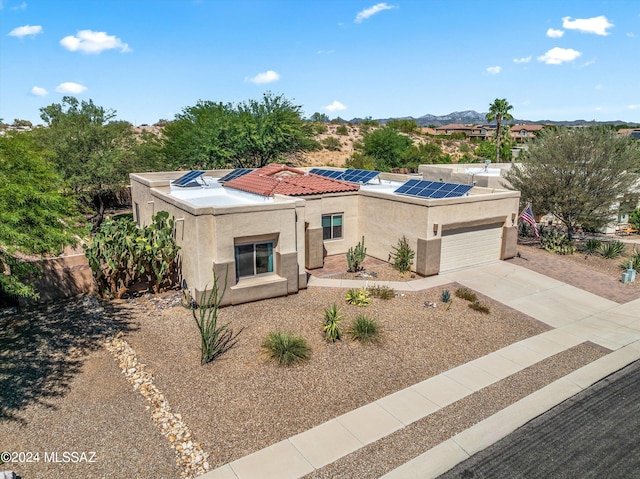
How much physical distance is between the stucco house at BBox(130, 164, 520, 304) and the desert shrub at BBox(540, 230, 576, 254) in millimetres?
3827

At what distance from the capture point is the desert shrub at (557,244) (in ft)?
81.1

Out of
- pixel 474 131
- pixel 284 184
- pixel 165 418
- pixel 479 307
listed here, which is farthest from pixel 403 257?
pixel 474 131

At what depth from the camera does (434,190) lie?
21859mm

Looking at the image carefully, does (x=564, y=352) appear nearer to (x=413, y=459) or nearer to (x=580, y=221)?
(x=413, y=459)

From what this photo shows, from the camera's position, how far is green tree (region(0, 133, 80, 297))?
406 inches

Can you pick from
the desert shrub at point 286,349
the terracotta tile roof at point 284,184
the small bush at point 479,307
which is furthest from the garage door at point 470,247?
the desert shrub at point 286,349

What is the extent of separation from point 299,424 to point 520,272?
48.6 ft

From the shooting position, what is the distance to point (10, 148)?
1160 cm

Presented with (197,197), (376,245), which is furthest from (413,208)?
(197,197)

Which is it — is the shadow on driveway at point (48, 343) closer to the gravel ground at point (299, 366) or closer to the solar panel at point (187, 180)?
the gravel ground at point (299, 366)

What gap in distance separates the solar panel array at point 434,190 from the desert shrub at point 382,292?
5859 millimetres

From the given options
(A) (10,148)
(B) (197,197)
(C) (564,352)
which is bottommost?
(C) (564,352)

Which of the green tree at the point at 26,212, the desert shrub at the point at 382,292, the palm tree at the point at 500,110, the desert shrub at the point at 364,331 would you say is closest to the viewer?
the green tree at the point at 26,212

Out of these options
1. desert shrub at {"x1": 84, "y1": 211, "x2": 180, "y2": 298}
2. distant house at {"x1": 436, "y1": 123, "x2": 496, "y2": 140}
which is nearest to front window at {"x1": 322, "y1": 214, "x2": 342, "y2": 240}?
desert shrub at {"x1": 84, "y1": 211, "x2": 180, "y2": 298}
